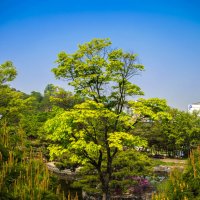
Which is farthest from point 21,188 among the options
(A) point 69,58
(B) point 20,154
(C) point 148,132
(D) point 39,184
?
(C) point 148,132

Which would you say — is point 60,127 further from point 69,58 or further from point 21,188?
point 21,188

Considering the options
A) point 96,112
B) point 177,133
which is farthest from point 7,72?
point 177,133

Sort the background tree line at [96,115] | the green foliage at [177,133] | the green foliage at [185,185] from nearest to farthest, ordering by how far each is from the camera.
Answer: the green foliage at [185,185] → the background tree line at [96,115] → the green foliage at [177,133]

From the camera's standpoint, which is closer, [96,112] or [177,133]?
[96,112]

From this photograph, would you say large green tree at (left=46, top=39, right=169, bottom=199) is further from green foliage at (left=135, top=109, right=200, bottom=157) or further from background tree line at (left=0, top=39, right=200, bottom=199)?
green foliage at (left=135, top=109, right=200, bottom=157)

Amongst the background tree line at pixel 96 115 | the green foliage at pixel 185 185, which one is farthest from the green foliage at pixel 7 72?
the green foliage at pixel 185 185

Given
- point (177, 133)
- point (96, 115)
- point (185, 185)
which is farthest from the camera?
point (177, 133)

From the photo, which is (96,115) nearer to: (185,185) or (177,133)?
(185,185)

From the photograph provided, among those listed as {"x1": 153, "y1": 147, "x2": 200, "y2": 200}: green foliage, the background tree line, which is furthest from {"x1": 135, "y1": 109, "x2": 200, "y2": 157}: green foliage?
{"x1": 153, "y1": 147, "x2": 200, "y2": 200}: green foliage

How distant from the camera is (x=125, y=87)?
627 inches

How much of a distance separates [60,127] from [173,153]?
35.0 m

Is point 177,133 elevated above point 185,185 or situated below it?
above

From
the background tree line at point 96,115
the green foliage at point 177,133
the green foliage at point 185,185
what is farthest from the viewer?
the green foliage at point 177,133

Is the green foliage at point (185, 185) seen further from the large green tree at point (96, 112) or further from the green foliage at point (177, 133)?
the green foliage at point (177, 133)
